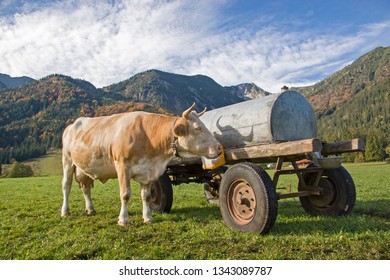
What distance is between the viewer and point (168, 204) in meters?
9.20

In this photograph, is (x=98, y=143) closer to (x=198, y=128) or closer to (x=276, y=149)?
(x=198, y=128)

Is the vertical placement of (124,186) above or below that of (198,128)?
below

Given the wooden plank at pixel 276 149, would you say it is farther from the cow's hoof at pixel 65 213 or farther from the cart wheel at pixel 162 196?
the cow's hoof at pixel 65 213

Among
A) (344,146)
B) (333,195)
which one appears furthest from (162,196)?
(344,146)

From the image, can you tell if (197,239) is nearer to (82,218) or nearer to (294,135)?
(294,135)

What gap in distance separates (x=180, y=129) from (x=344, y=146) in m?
3.53

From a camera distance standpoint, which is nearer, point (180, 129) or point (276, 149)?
point (276, 149)

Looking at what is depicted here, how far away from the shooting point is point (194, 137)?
704 centimetres

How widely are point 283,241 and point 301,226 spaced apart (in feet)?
4.84

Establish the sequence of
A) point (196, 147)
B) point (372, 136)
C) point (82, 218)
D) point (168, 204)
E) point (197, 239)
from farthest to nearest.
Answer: point (372, 136), point (168, 204), point (82, 218), point (196, 147), point (197, 239)

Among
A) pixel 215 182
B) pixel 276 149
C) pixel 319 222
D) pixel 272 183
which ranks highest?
pixel 276 149

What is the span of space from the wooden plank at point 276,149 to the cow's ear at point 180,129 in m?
1.01

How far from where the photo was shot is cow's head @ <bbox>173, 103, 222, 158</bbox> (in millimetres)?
6953
